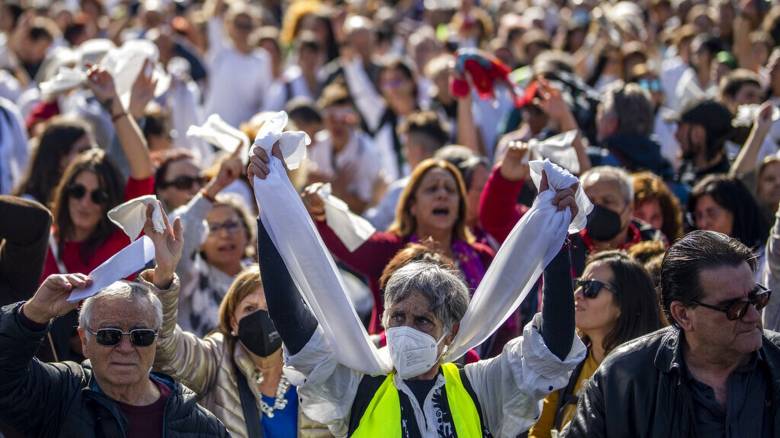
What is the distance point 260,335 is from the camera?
4805 mm

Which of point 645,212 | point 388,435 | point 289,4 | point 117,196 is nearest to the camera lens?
point 388,435

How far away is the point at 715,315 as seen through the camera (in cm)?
370

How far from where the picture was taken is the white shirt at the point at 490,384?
3.97 metres

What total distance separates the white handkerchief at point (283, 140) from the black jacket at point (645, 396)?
4.11 feet

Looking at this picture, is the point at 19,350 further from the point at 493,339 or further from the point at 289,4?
the point at 289,4

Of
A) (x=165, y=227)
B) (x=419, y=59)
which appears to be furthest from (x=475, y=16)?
(x=165, y=227)

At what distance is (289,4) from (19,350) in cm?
1453

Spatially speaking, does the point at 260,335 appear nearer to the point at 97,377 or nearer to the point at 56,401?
the point at 97,377

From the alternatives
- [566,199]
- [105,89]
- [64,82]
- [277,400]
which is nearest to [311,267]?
[566,199]

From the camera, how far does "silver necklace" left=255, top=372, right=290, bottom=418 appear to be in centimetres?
482

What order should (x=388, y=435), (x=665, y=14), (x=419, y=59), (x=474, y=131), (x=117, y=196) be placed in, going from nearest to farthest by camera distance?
(x=388, y=435), (x=117, y=196), (x=474, y=131), (x=419, y=59), (x=665, y=14)

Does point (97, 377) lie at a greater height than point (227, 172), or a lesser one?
lesser

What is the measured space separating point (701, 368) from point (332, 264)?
123cm

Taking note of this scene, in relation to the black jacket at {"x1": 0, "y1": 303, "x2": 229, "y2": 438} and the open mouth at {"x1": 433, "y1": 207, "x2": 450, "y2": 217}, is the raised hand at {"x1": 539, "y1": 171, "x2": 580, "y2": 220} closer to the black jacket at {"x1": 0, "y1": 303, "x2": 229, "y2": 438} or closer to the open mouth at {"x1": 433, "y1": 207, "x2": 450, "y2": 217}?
the black jacket at {"x1": 0, "y1": 303, "x2": 229, "y2": 438}
